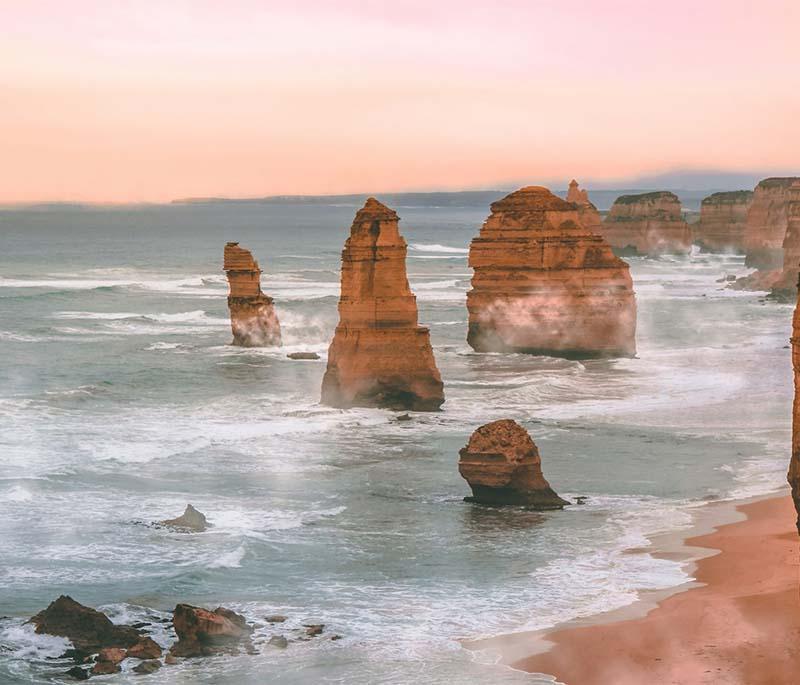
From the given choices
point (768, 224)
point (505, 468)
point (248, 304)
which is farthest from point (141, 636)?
point (768, 224)

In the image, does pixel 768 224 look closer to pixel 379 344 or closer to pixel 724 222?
pixel 724 222

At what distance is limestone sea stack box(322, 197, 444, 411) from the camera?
143 ft

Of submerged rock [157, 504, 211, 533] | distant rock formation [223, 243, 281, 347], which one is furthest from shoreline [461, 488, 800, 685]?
distant rock formation [223, 243, 281, 347]

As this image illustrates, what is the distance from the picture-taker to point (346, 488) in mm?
33562

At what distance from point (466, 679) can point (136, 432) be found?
22626mm

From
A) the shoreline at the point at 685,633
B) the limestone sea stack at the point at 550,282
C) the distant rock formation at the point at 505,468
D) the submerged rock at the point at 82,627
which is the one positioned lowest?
the shoreline at the point at 685,633

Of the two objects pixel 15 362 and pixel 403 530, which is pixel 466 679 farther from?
pixel 15 362

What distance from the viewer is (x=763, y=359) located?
59.5 m

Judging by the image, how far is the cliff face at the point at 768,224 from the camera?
12450 centimetres

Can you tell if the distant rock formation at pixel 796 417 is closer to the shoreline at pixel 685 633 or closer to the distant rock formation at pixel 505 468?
the shoreline at pixel 685 633

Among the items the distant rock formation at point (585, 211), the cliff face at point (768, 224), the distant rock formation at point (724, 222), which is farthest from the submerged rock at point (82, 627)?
the distant rock formation at point (724, 222)

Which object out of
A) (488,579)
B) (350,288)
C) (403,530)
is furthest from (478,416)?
(488,579)

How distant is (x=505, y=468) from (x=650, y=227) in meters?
129

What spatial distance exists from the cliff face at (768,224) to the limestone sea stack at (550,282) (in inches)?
2682
